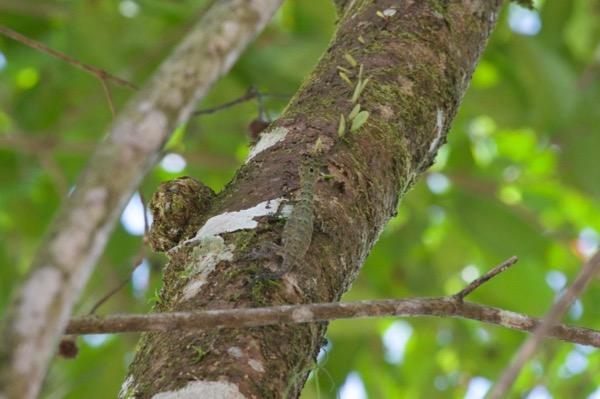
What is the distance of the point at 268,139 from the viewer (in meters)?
2.16

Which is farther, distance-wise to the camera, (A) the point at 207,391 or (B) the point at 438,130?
(B) the point at 438,130

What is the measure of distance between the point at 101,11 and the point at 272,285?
3.51 m

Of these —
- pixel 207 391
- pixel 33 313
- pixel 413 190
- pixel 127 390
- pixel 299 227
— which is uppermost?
pixel 413 190

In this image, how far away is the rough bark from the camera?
1.62m

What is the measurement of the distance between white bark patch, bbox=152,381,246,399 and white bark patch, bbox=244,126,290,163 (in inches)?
30.9

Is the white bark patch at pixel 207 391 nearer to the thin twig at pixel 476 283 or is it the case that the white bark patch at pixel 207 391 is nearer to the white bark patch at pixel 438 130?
the thin twig at pixel 476 283

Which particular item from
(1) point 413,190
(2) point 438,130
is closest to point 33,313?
(2) point 438,130

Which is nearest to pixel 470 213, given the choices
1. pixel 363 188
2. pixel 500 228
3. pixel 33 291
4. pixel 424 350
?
pixel 500 228

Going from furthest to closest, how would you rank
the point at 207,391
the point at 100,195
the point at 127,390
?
the point at 127,390 < the point at 207,391 < the point at 100,195

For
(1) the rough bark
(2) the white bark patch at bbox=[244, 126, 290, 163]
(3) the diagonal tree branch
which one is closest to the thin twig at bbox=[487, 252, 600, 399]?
(3) the diagonal tree branch

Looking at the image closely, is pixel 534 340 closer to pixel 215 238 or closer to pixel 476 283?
pixel 476 283

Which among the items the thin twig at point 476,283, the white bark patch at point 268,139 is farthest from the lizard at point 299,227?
the thin twig at point 476,283

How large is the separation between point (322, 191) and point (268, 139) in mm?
283

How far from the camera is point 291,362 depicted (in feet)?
5.52
